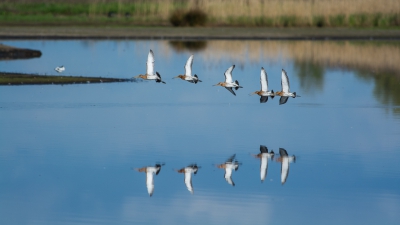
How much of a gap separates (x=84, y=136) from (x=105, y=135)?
35cm

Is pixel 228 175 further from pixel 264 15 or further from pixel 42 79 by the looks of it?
pixel 264 15

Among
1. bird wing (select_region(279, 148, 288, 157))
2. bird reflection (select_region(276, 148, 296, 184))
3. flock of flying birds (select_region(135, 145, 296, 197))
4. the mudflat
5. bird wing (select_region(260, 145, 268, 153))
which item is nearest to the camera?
flock of flying birds (select_region(135, 145, 296, 197))

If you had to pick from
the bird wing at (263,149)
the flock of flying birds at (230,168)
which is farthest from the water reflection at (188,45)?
the flock of flying birds at (230,168)

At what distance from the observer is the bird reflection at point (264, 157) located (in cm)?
1191

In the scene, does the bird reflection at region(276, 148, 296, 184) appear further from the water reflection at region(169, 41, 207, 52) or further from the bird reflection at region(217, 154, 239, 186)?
the water reflection at region(169, 41, 207, 52)

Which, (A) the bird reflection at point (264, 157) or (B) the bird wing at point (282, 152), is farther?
(B) the bird wing at point (282, 152)

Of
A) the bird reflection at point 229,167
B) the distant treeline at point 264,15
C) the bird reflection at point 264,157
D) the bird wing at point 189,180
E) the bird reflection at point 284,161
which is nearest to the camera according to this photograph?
the bird wing at point 189,180

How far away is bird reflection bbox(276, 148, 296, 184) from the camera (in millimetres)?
11773

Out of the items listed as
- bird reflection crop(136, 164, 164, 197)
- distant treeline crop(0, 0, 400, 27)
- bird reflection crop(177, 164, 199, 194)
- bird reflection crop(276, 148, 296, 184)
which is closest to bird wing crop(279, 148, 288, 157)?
bird reflection crop(276, 148, 296, 184)

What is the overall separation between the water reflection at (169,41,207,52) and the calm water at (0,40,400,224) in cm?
1090

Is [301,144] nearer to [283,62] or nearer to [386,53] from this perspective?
[283,62]

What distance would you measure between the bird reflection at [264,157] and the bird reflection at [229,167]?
34cm

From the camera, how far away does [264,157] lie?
1292 cm

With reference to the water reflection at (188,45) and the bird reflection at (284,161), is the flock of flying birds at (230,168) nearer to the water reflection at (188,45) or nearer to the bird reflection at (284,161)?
the bird reflection at (284,161)
